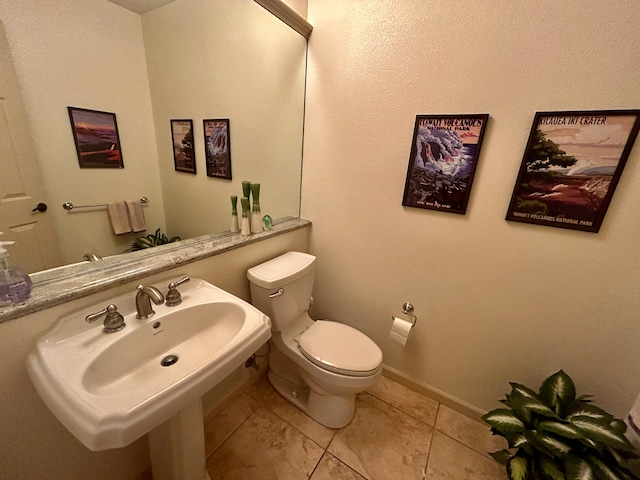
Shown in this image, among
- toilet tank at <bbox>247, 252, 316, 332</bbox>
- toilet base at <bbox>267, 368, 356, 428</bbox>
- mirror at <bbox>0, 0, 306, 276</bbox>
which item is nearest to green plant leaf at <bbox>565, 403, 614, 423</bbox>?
toilet base at <bbox>267, 368, 356, 428</bbox>

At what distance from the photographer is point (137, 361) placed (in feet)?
2.59

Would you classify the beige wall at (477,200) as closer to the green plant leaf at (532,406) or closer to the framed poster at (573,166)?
the framed poster at (573,166)

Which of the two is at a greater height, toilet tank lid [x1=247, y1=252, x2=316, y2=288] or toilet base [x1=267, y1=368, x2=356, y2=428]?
toilet tank lid [x1=247, y1=252, x2=316, y2=288]

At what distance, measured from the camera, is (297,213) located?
67.3 inches

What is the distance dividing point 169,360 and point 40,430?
1.23 ft

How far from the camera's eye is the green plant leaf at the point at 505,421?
93 centimetres

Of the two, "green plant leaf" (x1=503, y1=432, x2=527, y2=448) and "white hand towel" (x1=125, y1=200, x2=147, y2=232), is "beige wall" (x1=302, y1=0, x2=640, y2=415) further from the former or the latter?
"white hand towel" (x1=125, y1=200, x2=147, y2=232)

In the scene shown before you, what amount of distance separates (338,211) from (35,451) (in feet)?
4.87

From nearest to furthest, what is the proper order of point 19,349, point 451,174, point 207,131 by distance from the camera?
point 19,349, point 451,174, point 207,131

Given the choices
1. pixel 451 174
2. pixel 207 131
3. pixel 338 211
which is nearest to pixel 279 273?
pixel 338 211

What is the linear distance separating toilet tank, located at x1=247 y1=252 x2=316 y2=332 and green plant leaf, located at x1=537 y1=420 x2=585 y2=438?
3.62ft

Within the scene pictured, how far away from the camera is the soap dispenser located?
623 mm

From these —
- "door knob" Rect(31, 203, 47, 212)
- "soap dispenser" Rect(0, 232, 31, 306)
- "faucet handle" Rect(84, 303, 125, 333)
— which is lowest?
"faucet handle" Rect(84, 303, 125, 333)

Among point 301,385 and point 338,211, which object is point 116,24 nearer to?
point 338,211
